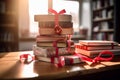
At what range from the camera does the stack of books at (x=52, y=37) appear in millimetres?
991

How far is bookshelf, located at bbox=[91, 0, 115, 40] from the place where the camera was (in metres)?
4.05

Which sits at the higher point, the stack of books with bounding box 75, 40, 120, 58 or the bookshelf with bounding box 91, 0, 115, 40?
the bookshelf with bounding box 91, 0, 115, 40

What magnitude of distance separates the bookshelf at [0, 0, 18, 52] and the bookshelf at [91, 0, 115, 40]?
6.95 ft

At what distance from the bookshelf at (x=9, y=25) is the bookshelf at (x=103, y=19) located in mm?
2119

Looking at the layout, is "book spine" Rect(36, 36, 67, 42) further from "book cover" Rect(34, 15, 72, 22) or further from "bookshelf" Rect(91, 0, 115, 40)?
"bookshelf" Rect(91, 0, 115, 40)

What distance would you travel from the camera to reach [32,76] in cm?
72

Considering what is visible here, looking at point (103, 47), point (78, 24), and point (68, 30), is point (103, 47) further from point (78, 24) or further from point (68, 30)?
point (78, 24)

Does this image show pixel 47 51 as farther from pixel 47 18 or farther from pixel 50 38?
pixel 47 18

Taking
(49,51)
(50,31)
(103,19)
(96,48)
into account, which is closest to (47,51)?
(49,51)

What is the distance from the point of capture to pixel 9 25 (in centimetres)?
338

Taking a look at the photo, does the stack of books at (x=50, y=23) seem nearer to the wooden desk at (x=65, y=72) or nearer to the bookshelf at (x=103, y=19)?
the wooden desk at (x=65, y=72)

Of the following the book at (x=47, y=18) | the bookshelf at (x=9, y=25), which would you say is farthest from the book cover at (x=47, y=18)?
the bookshelf at (x=9, y=25)

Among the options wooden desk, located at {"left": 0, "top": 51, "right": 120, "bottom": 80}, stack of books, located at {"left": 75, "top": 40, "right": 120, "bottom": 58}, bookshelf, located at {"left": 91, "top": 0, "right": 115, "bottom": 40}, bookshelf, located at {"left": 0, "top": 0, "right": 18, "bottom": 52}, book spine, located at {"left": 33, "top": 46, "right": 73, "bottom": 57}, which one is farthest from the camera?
bookshelf, located at {"left": 91, "top": 0, "right": 115, "bottom": 40}

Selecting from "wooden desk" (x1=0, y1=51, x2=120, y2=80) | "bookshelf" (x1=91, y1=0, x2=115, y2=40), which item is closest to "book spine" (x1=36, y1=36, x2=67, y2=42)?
"wooden desk" (x1=0, y1=51, x2=120, y2=80)
